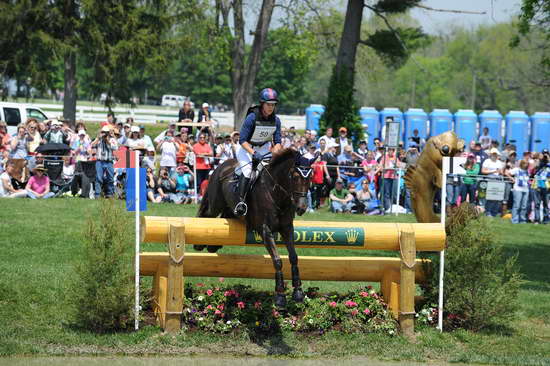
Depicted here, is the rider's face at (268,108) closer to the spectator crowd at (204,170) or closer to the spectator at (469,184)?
the spectator crowd at (204,170)

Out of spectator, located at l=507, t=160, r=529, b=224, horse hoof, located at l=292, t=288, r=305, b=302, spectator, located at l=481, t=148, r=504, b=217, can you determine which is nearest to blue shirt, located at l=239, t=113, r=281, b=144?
horse hoof, located at l=292, t=288, r=305, b=302

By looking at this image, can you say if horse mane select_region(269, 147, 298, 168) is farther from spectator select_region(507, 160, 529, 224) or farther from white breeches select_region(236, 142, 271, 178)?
spectator select_region(507, 160, 529, 224)

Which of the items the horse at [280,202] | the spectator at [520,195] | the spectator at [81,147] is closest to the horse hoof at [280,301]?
the horse at [280,202]

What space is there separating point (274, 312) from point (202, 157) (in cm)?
1185

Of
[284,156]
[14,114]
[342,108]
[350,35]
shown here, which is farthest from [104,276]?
[350,35]

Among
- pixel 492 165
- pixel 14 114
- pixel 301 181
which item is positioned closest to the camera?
pixel 301 181

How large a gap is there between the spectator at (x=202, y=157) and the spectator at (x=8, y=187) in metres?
4.83

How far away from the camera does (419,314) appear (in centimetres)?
1091

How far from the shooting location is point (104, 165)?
2069 cm

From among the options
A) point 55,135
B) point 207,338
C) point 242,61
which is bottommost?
point 207,338

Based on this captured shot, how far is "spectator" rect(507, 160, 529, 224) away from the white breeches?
47.3ft

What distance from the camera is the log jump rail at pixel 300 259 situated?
32.3ft

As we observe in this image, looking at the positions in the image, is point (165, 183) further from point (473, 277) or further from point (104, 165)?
point (473, 277)

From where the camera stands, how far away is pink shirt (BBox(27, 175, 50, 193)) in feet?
66.0
